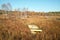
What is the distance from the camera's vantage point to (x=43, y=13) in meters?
2.46

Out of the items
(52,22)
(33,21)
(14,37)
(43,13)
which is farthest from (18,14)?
(14,37)

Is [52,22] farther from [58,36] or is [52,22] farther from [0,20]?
[0,20]

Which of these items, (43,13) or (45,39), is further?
(43,13)

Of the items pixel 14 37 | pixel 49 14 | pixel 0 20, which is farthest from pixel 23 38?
pixel 0 20

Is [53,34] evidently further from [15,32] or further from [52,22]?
[15,32]

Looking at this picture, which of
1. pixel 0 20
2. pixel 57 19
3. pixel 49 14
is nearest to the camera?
pixel 57 19

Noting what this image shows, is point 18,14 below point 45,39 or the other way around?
the other way around

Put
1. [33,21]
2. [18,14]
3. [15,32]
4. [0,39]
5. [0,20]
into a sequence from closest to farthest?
[0,39] < [15,32] < [0,20] < [33,21] < [18,14]

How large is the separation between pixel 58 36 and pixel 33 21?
1223mm

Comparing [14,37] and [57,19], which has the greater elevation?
[57,19]

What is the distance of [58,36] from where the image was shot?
5.92ft

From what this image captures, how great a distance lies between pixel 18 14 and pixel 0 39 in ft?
5.70

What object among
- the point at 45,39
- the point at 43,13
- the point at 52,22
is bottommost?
the point at 45,39

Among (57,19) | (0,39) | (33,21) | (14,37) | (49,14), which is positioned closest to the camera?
(0,39)
